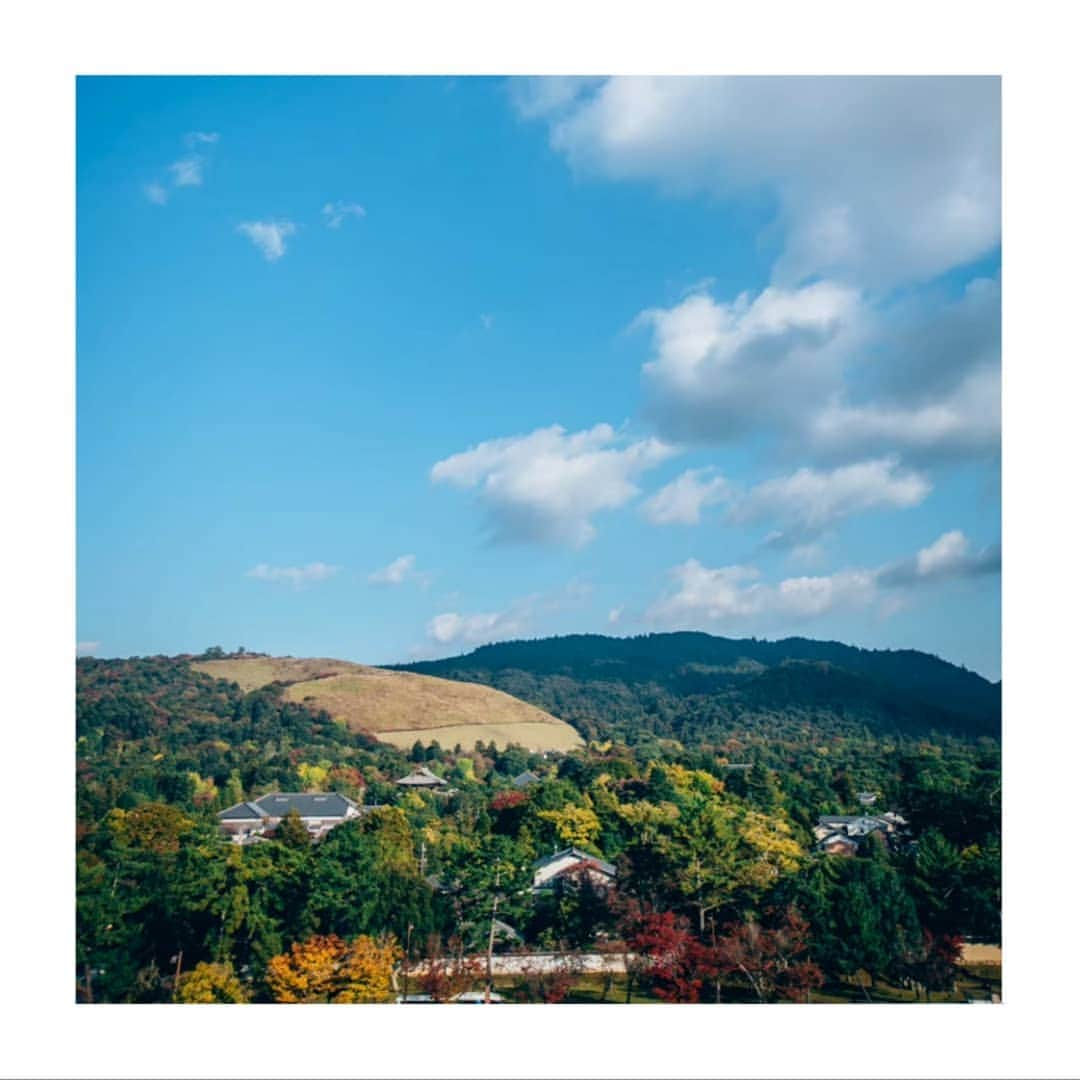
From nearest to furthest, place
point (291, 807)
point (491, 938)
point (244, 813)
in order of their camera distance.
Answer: point (491, 938), point (244, 813), point (291, 807)

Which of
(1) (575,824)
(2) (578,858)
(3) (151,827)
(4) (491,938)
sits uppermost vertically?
(3) (151,827)

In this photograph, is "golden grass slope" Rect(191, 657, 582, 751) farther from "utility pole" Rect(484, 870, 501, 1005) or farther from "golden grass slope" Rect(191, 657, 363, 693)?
"utility pole" Rect(484, 870, 501, 1005)

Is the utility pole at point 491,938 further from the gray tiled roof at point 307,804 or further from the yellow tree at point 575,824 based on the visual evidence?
the gray tiled roof at point 307,804

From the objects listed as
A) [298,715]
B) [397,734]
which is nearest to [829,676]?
[397,734]

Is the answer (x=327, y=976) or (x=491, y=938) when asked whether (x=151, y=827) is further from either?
(x=491, y=938)

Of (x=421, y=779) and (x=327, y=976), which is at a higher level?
(x=327, y=976)

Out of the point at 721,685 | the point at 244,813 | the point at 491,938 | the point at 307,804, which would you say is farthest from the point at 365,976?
the point at 721,685
